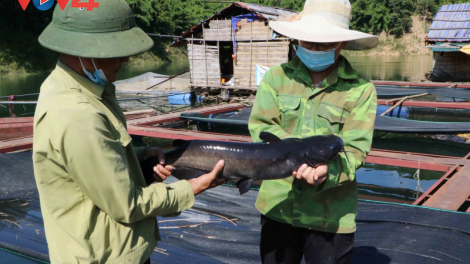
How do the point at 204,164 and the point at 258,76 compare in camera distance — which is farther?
the point at 258,76

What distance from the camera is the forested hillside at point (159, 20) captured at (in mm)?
33625

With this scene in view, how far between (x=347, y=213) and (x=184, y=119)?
9.88 metres

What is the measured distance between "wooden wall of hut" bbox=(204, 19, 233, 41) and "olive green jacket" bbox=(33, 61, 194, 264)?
17403 mm

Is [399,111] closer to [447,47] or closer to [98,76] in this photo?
[447,47]

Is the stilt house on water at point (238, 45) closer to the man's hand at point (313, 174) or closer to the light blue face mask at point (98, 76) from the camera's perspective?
the man's hand at point (313, 174)

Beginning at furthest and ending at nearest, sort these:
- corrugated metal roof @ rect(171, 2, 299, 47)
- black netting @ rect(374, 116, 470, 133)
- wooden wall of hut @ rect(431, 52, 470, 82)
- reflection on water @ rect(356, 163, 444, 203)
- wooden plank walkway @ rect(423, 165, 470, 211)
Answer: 1. wooden wall of hut @ rect(431, 52, 470, 82)
2. corrugated metal roof @ rect(171, 2, 299, 47)
3. reflection on water @ rect(356, 163, 444, 203)
4. black netting @ rect(374, 116, 470, 133)
5. wooden plank walkway @ rect(423, 165, 470, 211)

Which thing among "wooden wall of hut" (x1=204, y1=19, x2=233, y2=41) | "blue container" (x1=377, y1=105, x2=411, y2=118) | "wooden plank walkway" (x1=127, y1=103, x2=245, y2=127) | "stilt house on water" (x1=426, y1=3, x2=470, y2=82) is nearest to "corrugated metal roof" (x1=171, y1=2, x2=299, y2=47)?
"wooden wall of hut" (x1=204, y1=19, x2=233, y2=41)

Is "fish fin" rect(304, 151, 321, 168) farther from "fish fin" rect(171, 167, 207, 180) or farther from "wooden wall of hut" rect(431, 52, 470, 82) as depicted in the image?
"wooden wall of hut" rect(431, 52, 470, 82)

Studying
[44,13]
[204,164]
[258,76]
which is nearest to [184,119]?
[258,76]

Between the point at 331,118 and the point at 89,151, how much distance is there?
1.40 m

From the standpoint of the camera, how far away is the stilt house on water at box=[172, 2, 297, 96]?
17.3 metres

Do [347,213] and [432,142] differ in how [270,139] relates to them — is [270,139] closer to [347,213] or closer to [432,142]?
[347,213]

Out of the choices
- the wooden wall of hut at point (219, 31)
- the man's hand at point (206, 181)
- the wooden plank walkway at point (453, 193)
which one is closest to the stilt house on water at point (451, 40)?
the wooden wall of hut at point (219, 31)

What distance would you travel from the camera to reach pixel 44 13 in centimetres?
3841
